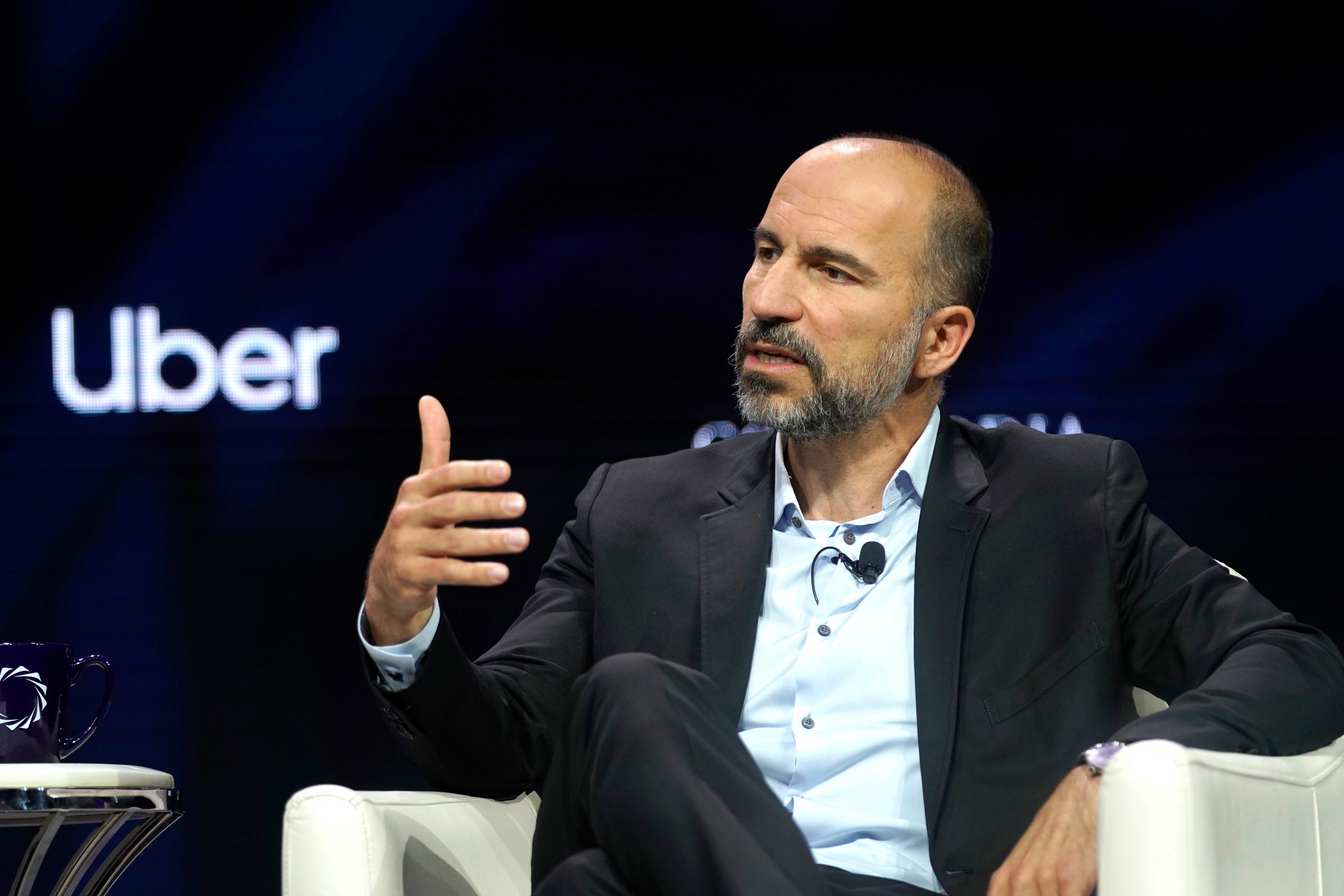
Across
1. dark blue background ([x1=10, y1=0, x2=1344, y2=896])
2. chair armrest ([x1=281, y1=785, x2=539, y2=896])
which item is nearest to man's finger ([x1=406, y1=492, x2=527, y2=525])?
chair armrest ([x1=281, y1=785, x2=539, y2=896])

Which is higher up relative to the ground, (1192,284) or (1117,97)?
(1117,97)

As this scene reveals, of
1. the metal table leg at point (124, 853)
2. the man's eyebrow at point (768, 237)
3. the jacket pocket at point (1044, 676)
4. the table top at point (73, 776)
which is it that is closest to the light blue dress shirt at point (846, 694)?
the jacket pocket at point (1044, 676)

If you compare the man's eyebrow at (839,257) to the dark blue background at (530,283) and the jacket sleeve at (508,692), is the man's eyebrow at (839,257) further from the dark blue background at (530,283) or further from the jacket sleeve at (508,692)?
the dark blue background at (530,283)

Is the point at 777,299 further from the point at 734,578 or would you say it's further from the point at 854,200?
the point at 734,578

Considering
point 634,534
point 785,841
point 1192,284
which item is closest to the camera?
point 785,841

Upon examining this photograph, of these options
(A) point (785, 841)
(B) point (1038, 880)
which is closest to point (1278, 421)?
(B) point (1038, 880)

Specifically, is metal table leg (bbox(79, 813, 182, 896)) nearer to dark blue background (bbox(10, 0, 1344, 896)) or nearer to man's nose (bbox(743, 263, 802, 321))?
dark blue background (bbox(10, 0, 1344, 896))

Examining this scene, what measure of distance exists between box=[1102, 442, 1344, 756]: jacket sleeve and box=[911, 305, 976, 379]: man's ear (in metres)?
0.27

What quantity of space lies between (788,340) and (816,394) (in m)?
0.08

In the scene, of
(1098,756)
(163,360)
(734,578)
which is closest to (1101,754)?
(1098,756)

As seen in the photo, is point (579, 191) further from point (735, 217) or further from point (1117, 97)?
point (1117, 97)

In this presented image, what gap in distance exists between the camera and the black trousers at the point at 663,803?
4.50 feet

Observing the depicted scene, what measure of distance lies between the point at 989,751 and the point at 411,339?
1816 mm

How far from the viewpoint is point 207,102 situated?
3283 mm
